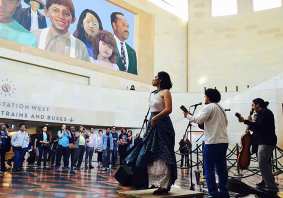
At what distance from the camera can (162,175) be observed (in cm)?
346

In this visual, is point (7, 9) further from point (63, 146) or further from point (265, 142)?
point (265, 142)

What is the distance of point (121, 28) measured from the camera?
2080 centimetres

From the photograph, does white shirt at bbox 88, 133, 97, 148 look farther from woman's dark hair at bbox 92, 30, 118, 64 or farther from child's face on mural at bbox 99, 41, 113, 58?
child's face on mural at bbox 99, 41, 113, 58

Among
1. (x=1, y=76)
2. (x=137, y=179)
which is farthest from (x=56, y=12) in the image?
(x=137, y=179)

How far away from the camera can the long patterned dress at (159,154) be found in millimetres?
3459

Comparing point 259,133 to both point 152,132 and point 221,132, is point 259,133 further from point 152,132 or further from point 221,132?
point 152,132

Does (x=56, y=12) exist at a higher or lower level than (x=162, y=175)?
higher

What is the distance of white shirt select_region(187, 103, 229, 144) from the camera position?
12.9ft

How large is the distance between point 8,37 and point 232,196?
14618 mm

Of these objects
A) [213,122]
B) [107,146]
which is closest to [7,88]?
[107,146]

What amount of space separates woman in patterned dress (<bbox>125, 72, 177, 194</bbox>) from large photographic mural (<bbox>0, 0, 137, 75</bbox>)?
14.2 metres

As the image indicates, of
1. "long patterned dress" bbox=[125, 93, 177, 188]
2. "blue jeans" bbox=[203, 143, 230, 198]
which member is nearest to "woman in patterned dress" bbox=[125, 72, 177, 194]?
"long patterned dress" bbox=[125, 93, 177, 188]

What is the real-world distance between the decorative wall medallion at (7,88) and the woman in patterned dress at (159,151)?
38.6 ft

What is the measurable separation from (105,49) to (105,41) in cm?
58
